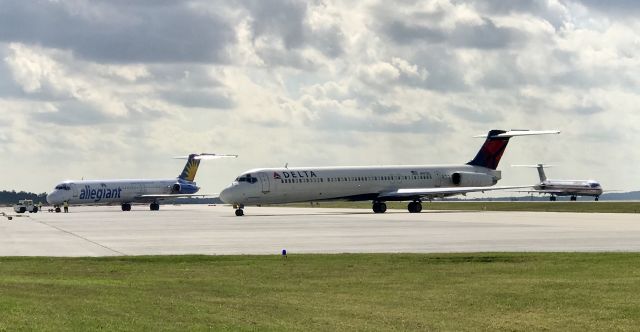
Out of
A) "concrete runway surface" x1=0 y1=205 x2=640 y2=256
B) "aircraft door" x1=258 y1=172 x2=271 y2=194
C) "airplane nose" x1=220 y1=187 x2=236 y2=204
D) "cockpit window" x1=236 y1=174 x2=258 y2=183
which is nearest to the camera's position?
"concrete runway surface" x1=0 y1=205 x2=640 y2=256

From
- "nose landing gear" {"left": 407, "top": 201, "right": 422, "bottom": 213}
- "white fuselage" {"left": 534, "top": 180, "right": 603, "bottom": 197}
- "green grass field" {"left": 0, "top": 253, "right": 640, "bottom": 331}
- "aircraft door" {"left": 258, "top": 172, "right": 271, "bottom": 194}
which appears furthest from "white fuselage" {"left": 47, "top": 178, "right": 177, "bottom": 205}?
"green grass field" {"left": 0, "top": 253, "right": 640, "bottom": 331}

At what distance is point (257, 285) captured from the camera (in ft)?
65.2

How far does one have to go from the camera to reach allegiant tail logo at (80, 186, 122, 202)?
346 ft

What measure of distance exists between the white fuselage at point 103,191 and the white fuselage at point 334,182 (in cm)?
3539

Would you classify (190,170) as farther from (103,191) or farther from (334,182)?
(334,182)

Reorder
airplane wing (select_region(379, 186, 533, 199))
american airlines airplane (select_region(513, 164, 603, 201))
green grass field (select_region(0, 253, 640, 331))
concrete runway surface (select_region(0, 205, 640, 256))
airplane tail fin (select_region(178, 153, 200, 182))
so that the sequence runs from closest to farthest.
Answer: green grass field (select_region(0, 253, 640, 331)) < concrete runway surface (select_region(0, 205, 640, 256)) < airplane wing (select_region(379, 186, 533, 199)) < airplane tail fin (select_region(178, 153, 200, 182)) < american airlines airplane (select_region(513, 164, 603, 201))

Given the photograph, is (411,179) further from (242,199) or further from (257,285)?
(257,285)

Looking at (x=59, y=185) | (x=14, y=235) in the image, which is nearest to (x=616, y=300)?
(x=14, y=235)

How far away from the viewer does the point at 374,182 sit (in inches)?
3155

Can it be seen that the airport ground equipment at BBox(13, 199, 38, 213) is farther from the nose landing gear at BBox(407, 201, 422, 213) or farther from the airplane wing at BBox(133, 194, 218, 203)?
the nose landing gear at BBox(407, 201, 422, 213)

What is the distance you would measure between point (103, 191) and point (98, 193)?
663 millimetres

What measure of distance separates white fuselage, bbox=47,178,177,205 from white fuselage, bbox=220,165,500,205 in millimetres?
35393

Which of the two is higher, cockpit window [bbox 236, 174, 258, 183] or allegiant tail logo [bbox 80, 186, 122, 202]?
allegiant tail logo [bbox 80, 186, 122, 202]

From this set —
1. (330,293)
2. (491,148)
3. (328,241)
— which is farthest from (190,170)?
(330,293)
